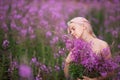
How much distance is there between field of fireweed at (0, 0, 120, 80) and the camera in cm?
283

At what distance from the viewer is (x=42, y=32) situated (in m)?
3.67

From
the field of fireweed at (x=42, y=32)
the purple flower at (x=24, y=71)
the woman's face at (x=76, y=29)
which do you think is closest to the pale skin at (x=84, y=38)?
the woman's face at (x=76, y=29)

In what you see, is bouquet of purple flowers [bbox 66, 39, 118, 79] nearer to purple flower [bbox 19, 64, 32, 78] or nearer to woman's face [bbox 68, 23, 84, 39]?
woman's face [bbox 68, 23, 84, 39]

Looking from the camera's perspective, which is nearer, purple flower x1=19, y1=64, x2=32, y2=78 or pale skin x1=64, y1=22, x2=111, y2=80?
purple flower x1=19, y1=64, x2=32, y2=78

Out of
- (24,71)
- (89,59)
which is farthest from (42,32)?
(89,59)

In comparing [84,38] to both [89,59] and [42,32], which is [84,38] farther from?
[42,32]

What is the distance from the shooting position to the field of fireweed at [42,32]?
2.83 meters

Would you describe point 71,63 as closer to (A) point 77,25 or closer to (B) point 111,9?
(A) point 77,25

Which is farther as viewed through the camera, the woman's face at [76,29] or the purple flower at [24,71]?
the woman's face at [76,29]

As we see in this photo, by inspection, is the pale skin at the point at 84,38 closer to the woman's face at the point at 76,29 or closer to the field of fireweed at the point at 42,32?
the woman's face at the point at 76,29

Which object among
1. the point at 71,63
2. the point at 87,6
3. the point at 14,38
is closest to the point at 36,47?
the point at 14,38

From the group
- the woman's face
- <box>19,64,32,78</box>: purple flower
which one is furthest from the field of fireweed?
the woman's face

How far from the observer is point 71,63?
8.59 feet

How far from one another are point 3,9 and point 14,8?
169 millimetres
